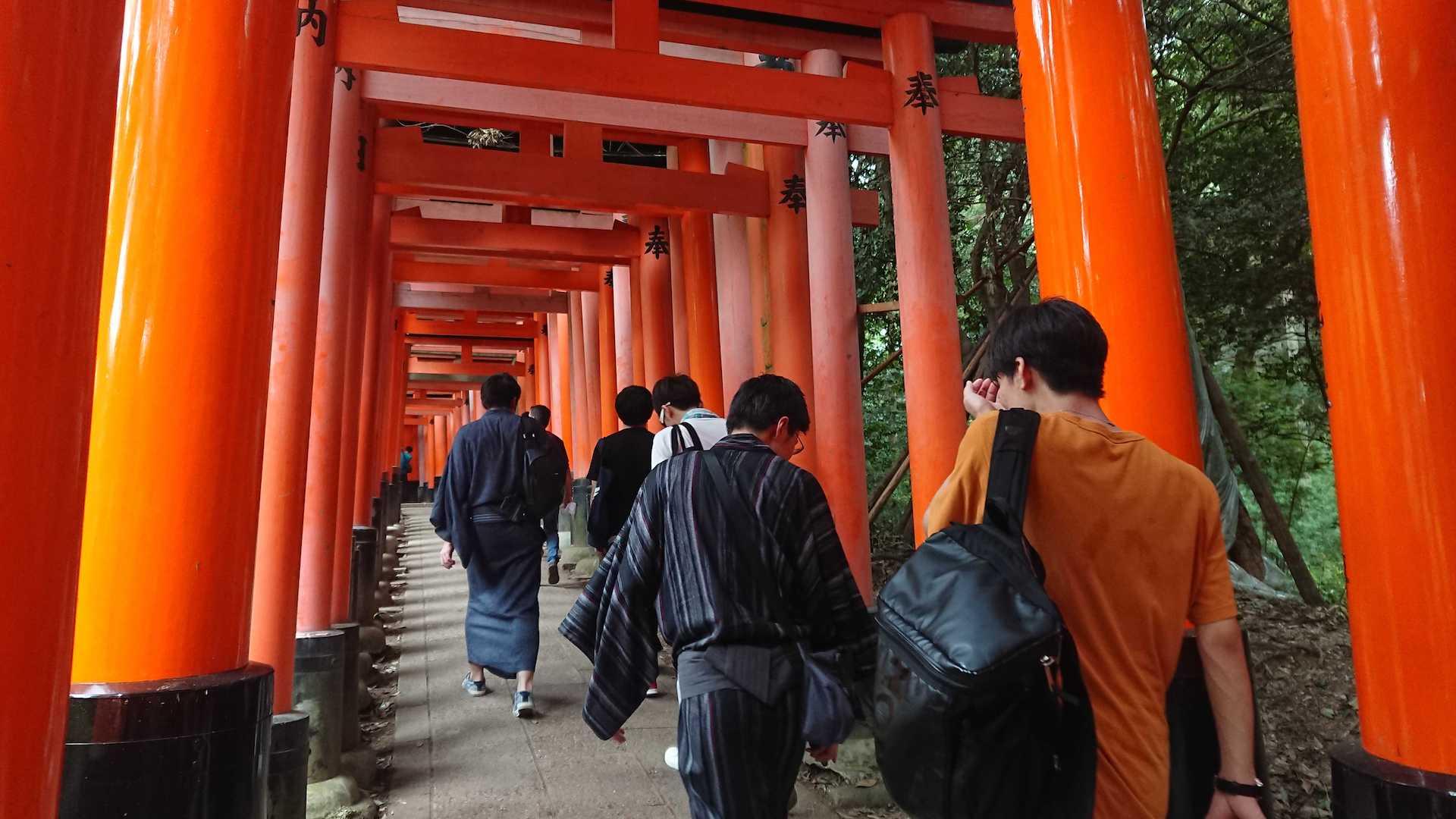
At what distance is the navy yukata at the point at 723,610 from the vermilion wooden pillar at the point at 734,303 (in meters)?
5.31

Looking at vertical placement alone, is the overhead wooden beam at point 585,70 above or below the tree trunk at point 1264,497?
above

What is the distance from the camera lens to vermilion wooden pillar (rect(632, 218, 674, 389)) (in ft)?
A: 31.5

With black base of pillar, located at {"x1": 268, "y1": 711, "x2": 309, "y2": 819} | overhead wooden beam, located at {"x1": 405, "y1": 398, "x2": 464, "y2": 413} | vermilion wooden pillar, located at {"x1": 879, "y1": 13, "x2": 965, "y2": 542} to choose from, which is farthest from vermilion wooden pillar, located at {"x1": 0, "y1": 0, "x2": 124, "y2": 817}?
overhead wooden beam, located at {"x1": 405, "y1": 398, "x2": 464, "y2": 413}

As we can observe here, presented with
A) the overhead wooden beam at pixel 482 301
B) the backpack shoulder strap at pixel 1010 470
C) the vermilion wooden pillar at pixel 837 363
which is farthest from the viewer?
the overhead wooden beam at pixel 482 301

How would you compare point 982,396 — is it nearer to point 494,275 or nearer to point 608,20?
point 608,20

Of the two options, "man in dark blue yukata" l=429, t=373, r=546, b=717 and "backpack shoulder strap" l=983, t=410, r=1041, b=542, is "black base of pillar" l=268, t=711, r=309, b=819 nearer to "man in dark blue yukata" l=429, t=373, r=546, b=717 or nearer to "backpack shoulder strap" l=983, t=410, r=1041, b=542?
"man in dark blue yukata" l=429, t=373, r=546, b=717

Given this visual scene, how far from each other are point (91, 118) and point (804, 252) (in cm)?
617

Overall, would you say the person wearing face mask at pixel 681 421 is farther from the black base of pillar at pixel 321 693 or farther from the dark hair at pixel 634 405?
the black base of pillar at pixel 321 693

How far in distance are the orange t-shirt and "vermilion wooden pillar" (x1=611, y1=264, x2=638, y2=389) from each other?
353 inches

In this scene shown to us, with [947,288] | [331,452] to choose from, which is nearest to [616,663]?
[331,452]

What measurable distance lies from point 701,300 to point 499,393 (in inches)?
143

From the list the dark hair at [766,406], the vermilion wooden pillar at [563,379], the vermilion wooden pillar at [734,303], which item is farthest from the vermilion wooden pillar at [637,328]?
the dark hair at [766,406]

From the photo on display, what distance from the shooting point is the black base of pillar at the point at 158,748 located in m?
2.13

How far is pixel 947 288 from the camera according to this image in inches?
215
